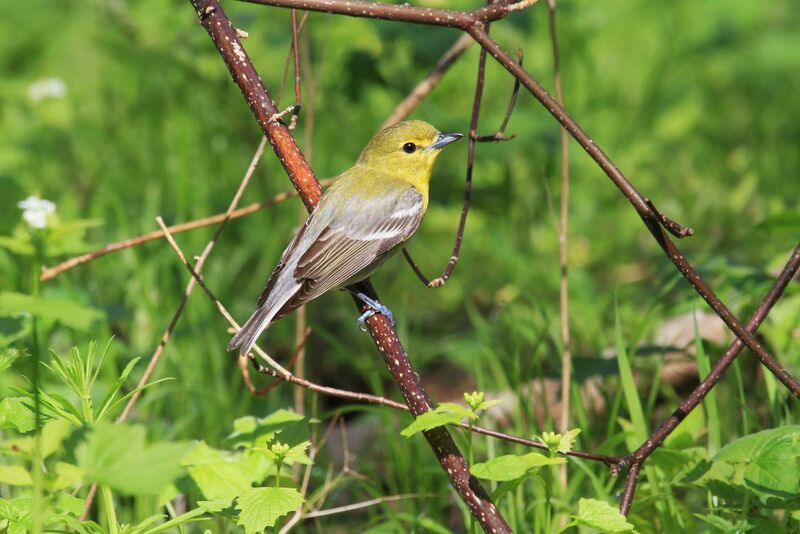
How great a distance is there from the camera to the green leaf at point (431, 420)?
2.08m

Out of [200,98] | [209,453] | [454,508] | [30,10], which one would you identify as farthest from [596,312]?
[30,10]

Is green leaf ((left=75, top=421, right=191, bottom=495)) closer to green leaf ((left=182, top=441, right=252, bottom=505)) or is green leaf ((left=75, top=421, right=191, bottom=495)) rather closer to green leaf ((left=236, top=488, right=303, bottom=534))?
green leaf ((left=236, top=488, right=303, bottom=534))

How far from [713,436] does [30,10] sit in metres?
6.46

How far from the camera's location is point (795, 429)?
242 centimetres

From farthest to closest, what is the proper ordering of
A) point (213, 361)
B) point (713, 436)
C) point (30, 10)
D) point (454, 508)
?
point (30, 10), point (213, 361), point (454, 508), point (713, 436)

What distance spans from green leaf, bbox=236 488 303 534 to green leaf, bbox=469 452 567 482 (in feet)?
1.31

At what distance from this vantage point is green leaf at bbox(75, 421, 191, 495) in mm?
1765

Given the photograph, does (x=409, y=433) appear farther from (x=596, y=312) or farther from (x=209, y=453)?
(x=596, y=312)

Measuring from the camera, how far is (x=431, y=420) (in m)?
2.12

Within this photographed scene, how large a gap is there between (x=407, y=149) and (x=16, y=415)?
2088 mm

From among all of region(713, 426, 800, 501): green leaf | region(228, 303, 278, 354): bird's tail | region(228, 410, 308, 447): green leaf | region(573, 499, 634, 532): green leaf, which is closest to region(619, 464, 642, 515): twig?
region(573, 499, 634, 532): green leaf

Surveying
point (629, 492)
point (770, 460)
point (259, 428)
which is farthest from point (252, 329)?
point (770, 460)

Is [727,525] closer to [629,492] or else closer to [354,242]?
[629,492]

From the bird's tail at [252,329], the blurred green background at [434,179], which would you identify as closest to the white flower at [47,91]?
the blurred green background at [434,179]
